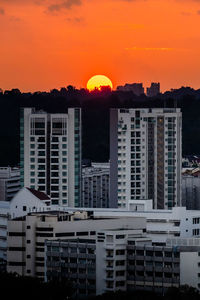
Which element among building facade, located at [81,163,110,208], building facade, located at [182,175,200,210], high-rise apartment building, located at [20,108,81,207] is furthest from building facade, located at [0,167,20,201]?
high-rise apartment building, located at [20,108,81,207]

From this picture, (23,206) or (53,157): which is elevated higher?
(53,157)

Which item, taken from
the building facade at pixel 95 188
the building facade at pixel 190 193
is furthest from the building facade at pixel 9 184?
the building facade at pixel 190 193

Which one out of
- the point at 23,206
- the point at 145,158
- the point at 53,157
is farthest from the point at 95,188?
the point at 23,206

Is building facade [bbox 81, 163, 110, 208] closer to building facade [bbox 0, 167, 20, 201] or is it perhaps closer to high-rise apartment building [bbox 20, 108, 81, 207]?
building facade [bbox 0, 167, 20, 201]

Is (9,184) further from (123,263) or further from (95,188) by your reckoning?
(123,263)

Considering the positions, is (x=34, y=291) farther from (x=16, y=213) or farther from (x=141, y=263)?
(x=16, y=213)

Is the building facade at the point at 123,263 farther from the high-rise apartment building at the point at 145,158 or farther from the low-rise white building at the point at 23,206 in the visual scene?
the high-rise apartment building at the point at 145,158
